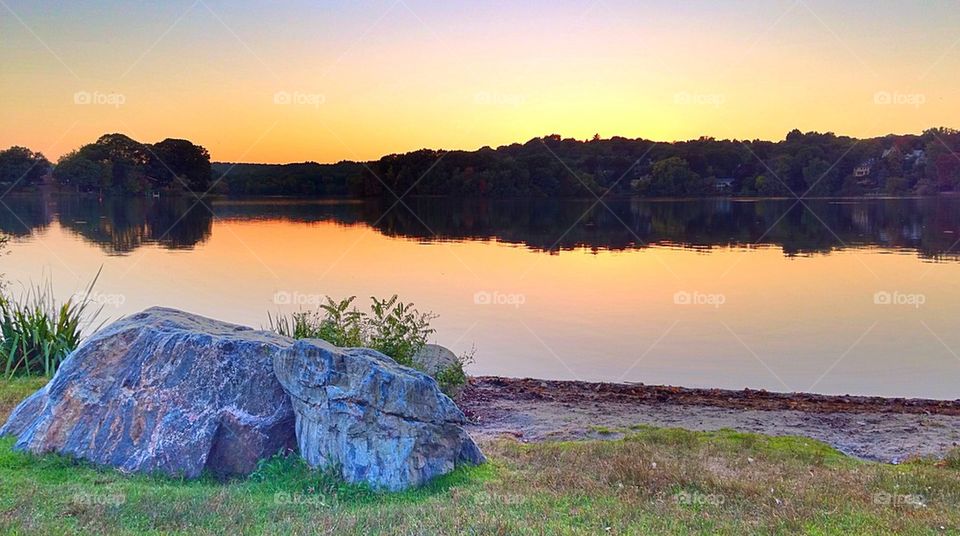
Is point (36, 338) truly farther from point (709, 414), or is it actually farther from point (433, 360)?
point (709, 414)

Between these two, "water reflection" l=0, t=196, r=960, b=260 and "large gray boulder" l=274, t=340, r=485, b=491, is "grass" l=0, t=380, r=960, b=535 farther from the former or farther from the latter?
"water reflection" l=0, t=196, r=960, b=260

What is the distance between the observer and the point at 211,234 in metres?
51.3

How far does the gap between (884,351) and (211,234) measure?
42896 mm

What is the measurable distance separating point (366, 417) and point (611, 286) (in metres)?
22.9

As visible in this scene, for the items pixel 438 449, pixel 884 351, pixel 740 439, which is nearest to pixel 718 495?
pixel 438 449

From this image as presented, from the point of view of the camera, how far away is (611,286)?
2912 cm

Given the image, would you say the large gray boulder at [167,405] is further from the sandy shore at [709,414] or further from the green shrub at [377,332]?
the green shrub at [377,332]

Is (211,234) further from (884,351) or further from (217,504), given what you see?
(217,504)

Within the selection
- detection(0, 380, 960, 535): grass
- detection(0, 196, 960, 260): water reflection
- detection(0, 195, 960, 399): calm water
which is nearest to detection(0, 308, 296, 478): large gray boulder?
detection(0, 380, 960, 535): grass
